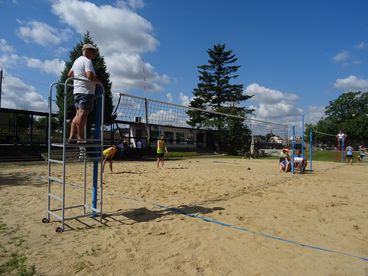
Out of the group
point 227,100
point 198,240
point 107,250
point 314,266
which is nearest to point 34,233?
point 107,250

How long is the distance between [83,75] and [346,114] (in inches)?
2828

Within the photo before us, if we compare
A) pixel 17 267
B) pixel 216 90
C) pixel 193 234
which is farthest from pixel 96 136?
pixel 216 90

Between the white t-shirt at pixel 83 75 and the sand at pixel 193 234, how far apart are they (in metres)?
1.73

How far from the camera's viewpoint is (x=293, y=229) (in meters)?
3.83

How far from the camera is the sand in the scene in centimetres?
269

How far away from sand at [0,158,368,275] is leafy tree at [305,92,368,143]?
60.2 m

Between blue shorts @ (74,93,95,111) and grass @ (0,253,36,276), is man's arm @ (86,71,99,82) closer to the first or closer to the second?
blue shorts @ (74,93,95,111)

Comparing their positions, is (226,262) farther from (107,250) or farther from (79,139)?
(79,139)

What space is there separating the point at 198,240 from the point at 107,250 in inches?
39.5

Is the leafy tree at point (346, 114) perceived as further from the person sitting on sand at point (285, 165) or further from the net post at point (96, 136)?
the net post at point (96, 136)

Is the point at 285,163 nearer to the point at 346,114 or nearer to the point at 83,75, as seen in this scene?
the point at 83,75

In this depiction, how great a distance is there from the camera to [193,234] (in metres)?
3.54

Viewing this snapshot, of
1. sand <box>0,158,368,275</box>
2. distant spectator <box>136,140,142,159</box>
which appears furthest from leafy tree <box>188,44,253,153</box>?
sand <box>0,158,368,275</box>

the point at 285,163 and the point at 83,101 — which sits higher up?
the point at 83,101
